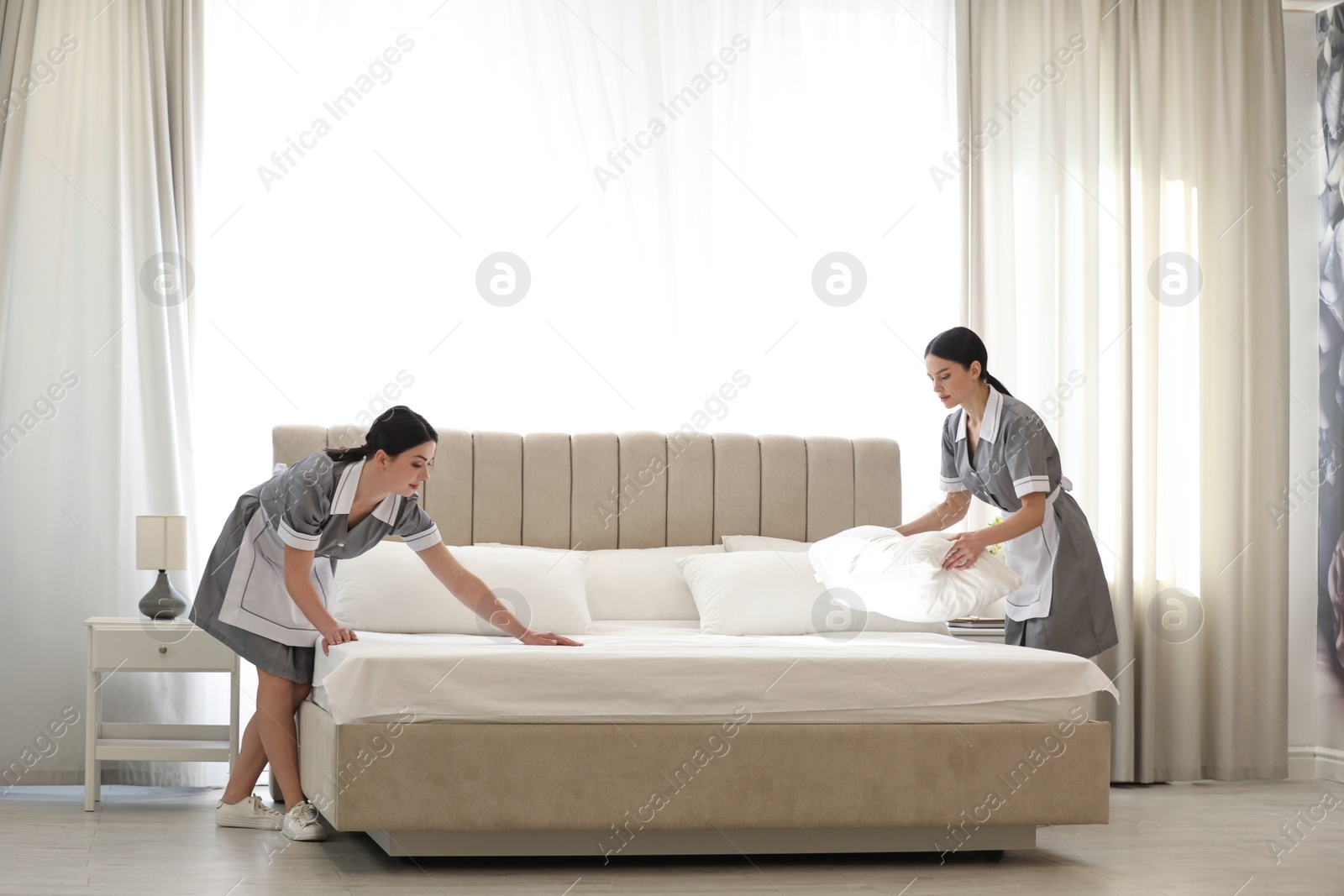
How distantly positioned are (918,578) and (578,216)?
207cm

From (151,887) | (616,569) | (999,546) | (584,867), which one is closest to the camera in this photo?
(151,887)

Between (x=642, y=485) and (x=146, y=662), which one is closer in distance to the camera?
(x=146, y=662)

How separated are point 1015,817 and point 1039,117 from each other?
2896mm

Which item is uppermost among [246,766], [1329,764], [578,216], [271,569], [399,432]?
[578,216]

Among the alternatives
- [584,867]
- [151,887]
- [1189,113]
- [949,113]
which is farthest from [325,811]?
[1189,113]

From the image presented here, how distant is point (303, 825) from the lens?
10.7 ft

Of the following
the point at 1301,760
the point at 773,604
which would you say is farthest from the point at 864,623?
the point at 1301,760

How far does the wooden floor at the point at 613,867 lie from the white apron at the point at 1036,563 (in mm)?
664

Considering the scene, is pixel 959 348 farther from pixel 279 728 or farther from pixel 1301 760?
pixel 1301 760

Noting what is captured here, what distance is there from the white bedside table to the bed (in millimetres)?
695

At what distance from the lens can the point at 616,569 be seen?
4188 millimetres

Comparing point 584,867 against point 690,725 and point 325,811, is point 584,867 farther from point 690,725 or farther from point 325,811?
point 325,811

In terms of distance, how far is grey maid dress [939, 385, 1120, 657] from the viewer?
3.39 m

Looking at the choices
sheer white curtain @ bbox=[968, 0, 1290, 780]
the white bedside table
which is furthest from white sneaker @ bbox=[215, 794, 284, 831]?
sheer white curtain @ bbox=[968, 0, 1290, 780]
